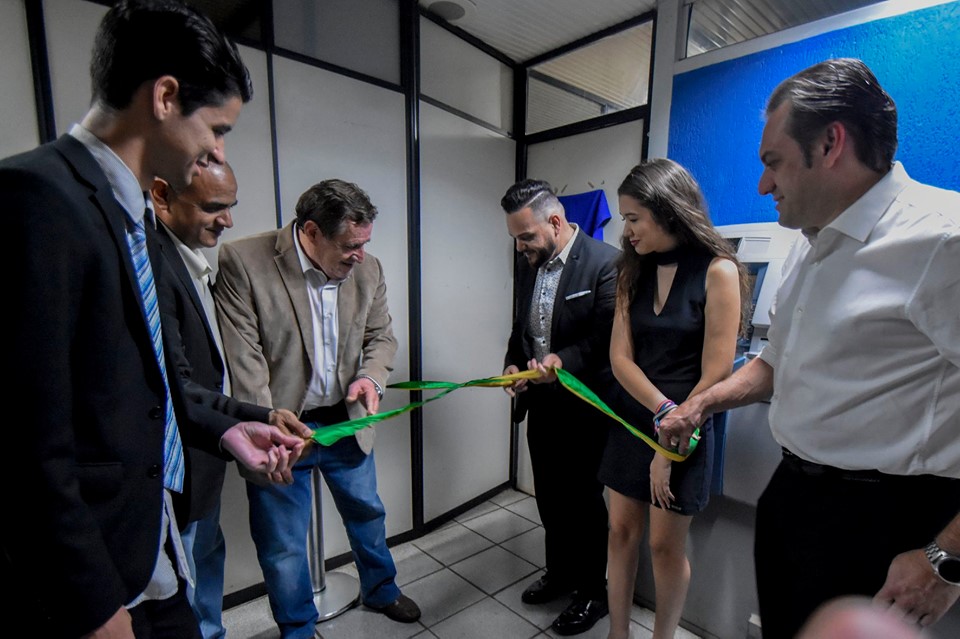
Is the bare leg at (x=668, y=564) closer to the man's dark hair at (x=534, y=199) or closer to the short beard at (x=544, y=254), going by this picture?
the short beard at (x=544, y=254)

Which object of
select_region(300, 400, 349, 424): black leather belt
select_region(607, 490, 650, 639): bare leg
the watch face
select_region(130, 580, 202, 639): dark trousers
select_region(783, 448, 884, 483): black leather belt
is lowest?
select_region(607, 490, 650, 639): bare leg

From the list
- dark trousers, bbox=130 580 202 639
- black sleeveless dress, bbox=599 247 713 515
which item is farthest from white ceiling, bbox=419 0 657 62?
dark trousers, bbox=130 580 202 639

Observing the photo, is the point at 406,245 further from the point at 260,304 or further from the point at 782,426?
the point at 782,426

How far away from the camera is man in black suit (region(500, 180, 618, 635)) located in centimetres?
206

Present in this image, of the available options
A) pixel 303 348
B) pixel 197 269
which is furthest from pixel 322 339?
pixel 197 269

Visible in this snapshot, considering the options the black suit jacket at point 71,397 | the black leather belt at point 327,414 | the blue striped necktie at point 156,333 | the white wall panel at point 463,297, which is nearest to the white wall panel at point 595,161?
the white wall panel at point 463,297

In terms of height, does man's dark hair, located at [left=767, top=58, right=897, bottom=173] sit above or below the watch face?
above

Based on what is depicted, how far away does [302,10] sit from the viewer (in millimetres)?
2150

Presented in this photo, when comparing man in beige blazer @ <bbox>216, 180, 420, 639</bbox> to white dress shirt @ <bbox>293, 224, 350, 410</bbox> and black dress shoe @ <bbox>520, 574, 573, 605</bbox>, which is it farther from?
black dress shoe @ <bbox>520, 574, 573, 605</bbox>

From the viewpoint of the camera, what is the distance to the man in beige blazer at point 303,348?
1833 millimetres

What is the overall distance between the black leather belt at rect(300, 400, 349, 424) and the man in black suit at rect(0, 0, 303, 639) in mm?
965

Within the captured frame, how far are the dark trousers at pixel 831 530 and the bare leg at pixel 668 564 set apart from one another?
0.39 metres

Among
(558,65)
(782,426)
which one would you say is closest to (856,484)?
(782,426)

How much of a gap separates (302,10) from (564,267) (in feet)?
5.41
